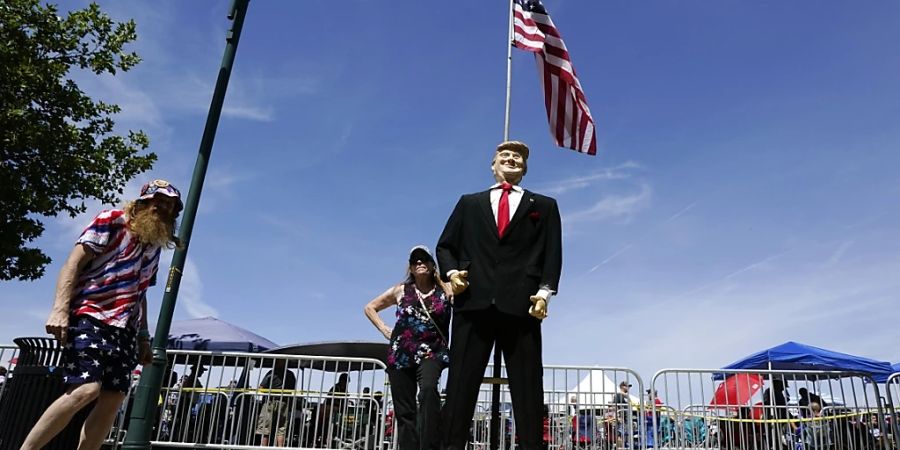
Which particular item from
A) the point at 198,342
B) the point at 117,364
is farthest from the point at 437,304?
the point at 198,342

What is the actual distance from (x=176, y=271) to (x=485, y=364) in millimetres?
3645

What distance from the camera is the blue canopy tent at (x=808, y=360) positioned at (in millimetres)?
12688

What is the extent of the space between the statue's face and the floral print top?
4.10 ft

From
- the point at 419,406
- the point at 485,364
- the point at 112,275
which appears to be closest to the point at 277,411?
the point at 419,406

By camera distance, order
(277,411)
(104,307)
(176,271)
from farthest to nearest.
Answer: (277,411) → (176,271) → (104,307)

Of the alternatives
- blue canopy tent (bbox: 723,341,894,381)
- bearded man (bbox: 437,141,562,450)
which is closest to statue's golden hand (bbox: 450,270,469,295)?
bearded man (bbox: 437,141,562,450)

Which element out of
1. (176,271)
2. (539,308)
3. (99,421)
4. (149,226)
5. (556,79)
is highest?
(556,79)

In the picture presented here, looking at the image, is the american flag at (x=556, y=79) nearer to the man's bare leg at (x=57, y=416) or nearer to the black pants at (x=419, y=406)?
the black pants at (x=419, y=406)

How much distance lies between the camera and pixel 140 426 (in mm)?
4945

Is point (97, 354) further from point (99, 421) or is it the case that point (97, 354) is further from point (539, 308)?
point (539, 308)

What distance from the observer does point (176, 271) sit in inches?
221

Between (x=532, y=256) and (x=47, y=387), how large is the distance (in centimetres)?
388

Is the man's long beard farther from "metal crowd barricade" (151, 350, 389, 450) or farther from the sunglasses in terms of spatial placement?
"metal crowd barricade" (151, 350, 389, 450)

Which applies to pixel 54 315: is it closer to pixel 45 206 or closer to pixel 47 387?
pixel 47 387
